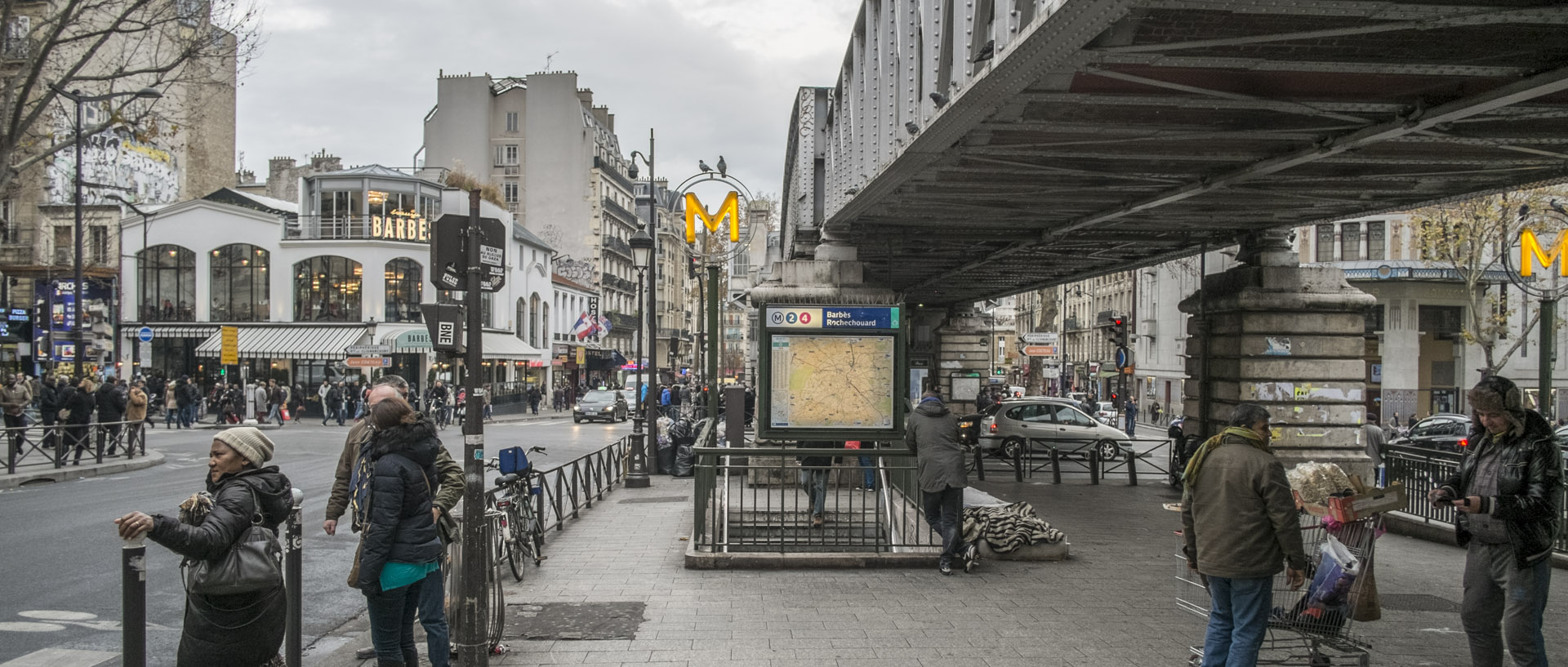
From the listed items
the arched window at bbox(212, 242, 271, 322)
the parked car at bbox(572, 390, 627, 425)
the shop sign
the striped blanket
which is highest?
the shop sign

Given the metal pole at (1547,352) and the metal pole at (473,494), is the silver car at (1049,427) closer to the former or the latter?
the metal pole at (1547,352)

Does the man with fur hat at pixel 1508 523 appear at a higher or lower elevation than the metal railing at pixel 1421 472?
higher

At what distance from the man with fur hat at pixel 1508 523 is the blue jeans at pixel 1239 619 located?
1.11 metres

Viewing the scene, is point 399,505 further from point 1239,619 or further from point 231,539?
point 1239,619

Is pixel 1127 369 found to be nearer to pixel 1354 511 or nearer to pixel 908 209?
pixel 908 209

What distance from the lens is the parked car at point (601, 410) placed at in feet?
138

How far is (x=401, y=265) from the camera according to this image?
47562mm

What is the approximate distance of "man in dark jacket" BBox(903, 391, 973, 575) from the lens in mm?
9312

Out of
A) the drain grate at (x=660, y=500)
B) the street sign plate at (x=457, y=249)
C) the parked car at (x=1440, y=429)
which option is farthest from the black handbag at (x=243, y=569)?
the parked car at (x=1440, y=429)

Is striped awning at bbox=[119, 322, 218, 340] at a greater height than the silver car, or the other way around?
striped awning at bbox=[119, 322, 218, 340]

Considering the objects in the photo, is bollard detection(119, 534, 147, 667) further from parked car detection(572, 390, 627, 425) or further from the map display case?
parked car detection(572, 390, 627, 425)

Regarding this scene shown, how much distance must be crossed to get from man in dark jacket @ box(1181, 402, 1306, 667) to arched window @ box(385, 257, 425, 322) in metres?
45.0

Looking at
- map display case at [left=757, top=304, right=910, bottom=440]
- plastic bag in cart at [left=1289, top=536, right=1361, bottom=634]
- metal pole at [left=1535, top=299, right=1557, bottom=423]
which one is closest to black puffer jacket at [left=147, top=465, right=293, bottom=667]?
plastic bag in cart at [left=1289, top=536, right=1361, bottom=634]

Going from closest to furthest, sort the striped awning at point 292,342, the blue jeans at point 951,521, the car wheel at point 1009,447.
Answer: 1. the blue jeans at point 951,521
2. the car wheel at point 1009,447
3. the striped awning at point 292,342
